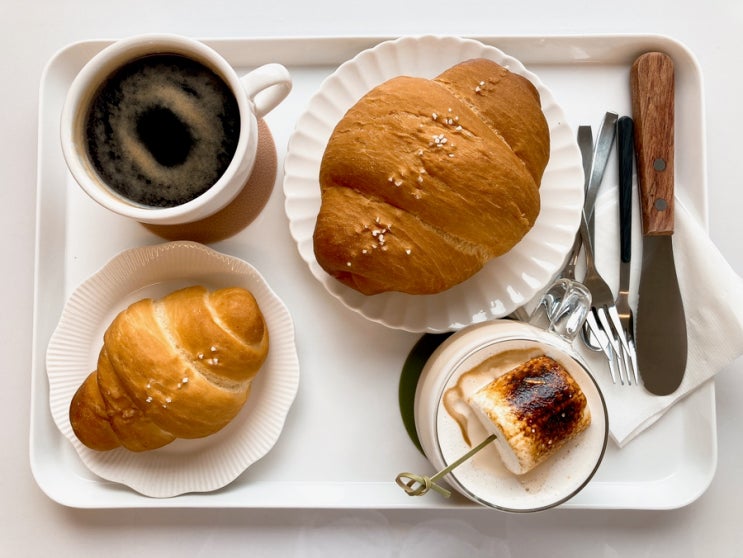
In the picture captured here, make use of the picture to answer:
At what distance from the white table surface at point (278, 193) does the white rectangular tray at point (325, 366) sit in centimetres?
6

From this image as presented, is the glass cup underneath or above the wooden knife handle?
underneath

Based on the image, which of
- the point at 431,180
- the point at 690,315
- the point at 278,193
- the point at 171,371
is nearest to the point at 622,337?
the point at 690,315

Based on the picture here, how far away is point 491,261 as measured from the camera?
1040mm

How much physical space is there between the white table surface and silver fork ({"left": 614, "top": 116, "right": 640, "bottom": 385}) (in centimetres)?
18

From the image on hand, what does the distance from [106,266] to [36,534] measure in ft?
1.64

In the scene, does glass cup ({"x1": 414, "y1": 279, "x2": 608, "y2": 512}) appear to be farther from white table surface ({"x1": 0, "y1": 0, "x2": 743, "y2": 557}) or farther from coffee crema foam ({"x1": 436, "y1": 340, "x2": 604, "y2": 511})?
white table surface ({"x1": 0, "y1": 0, "x2": 743, "y2": 557})

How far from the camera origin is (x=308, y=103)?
41.5 inches

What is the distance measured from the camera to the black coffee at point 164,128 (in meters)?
0.95

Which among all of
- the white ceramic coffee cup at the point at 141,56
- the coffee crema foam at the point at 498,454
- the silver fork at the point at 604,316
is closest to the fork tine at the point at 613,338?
the silver fork at the point at 604,316

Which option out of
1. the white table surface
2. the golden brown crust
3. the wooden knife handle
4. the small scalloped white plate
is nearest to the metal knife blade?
the wooden knife handle

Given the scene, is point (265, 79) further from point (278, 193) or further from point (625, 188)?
point (625, 188)

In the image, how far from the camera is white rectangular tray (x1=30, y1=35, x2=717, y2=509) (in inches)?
42.5

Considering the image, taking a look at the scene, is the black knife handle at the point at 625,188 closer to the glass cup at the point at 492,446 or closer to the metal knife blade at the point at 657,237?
the metal knife blade at the point at 657,237

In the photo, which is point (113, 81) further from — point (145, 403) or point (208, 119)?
point (145, 403)
